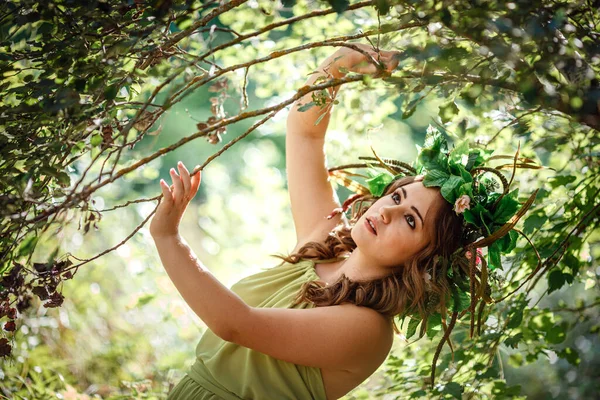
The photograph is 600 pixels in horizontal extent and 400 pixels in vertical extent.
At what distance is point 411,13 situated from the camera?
1.18 meters

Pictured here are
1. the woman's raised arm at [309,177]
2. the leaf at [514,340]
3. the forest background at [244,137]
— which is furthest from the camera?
the woman's raised arm at [309,177]

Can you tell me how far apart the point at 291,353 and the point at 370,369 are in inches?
11.6

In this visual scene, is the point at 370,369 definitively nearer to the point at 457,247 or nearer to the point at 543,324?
the point at 457,247

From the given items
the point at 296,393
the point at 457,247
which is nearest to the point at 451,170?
the point at 457,247

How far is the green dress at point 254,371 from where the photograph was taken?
1.79 m

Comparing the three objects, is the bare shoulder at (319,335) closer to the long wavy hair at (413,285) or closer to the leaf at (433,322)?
the long wavy hair at (413,285)

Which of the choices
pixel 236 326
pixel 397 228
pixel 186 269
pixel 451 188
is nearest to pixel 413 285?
pixel 397 228

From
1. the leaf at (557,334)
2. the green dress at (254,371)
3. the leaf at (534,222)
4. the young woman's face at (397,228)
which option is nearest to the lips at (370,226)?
the young woman's face at (397,228)

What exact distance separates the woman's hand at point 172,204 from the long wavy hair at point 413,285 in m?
A: 0.48

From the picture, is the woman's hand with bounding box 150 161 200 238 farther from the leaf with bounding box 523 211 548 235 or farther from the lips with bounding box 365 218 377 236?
the leaf with bounding box 523 211 548 235

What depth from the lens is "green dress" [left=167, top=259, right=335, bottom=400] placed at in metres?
1.79

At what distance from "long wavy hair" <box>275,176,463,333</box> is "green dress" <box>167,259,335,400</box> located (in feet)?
0.23

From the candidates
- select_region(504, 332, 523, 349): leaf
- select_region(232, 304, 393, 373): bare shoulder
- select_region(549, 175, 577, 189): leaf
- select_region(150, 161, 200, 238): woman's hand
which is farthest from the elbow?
select_region(549, 175, 577, 189): leaf

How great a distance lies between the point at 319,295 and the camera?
184cm
